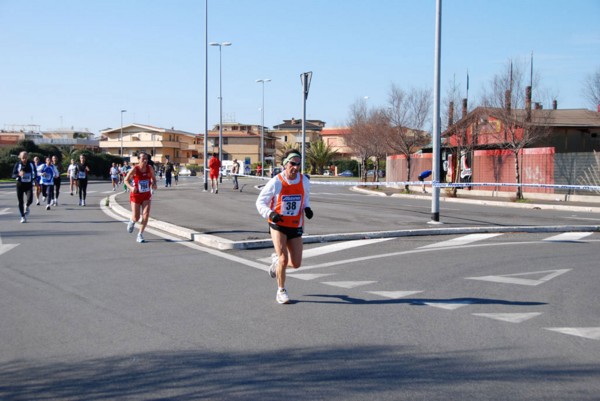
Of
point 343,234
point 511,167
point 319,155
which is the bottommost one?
point 343,234

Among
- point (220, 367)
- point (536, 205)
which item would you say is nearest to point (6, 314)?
point (220, 367)

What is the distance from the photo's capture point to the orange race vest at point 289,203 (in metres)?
7.53

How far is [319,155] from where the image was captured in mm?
82688

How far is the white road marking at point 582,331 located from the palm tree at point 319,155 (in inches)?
2996

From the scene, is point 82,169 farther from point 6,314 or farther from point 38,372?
point 38,372

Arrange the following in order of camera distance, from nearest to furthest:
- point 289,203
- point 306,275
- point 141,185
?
point 289,203, point 306,275, point 141,185

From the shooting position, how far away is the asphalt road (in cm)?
470

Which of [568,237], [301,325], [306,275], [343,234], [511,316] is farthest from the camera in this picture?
[568,237]

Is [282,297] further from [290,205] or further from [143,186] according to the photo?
[143,186]

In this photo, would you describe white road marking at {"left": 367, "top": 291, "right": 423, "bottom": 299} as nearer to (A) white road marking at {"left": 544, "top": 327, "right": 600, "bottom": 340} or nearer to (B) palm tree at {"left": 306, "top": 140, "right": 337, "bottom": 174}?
(A) white road marking at {"left": 544, "top": 327, "right": 600, "bottom": 340}

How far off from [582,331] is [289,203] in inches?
134

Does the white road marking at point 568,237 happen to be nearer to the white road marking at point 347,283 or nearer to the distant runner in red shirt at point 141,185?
the white road marking at point 347,283

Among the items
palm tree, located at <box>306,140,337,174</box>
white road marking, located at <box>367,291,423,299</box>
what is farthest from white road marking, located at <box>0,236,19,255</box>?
palm tree, located at <box>306,140,337,174</box>

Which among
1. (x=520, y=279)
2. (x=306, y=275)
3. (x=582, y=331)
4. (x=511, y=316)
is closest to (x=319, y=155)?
(x=306, y=275)
